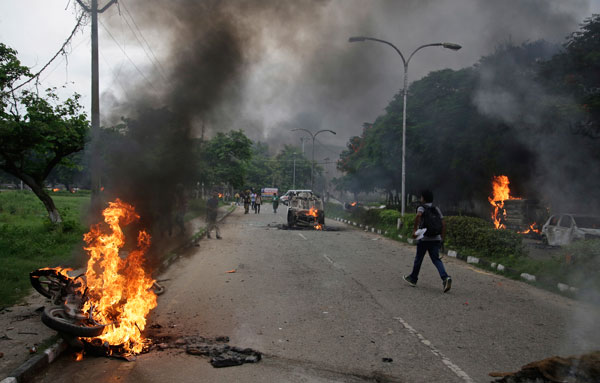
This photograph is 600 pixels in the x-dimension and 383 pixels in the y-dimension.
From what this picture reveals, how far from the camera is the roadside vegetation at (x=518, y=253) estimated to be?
830cm

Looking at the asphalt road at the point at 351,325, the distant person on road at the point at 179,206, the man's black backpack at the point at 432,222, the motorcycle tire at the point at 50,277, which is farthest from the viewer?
the distant person on road at the point at 179,206

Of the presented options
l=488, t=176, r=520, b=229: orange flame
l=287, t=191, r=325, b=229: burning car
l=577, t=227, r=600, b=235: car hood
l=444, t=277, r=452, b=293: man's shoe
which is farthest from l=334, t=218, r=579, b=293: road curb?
l=488, t=176, r=520, b=229: orange flame

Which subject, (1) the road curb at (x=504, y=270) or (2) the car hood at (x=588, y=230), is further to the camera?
(2) the car hood at (x=588, y=230)

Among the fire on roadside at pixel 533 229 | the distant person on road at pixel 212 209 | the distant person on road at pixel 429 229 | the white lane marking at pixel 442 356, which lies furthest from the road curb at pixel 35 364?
the fire on roadside at pixel 533 229

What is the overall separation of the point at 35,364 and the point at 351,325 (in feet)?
10.9

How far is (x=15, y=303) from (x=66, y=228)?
26.3 feet

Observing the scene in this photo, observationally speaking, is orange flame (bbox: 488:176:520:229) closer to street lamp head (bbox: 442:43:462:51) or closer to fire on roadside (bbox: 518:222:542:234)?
fire on roadside (bbox: 518:222:542:234)

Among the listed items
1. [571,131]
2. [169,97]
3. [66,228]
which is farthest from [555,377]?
[571,131]

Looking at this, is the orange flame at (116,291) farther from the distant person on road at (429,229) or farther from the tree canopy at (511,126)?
the tree canopy at (511,126)

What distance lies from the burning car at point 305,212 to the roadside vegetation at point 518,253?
514 centimetres

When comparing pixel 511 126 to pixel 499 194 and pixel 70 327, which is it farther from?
pixel 70 327

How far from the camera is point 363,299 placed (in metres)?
7.05

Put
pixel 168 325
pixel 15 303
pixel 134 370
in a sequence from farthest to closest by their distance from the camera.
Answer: pixel 15 303 < pixel 168 325 < pixel 134 370

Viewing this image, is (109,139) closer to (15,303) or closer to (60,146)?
(15,303)
